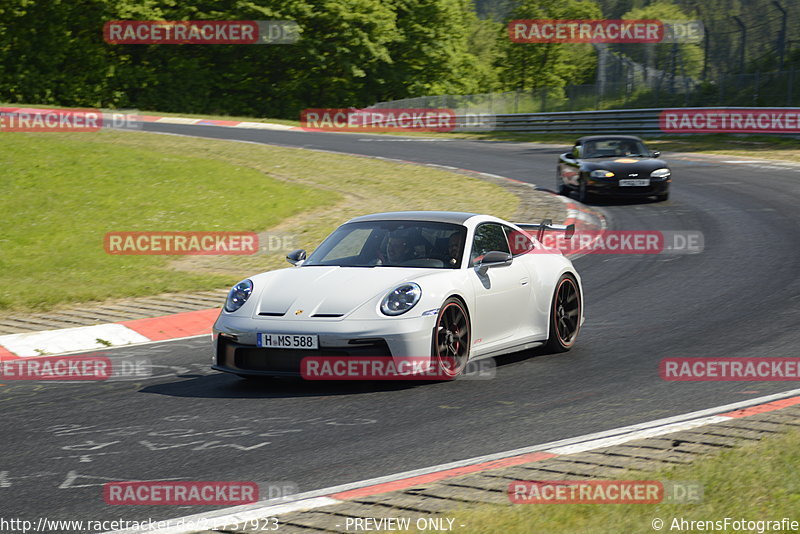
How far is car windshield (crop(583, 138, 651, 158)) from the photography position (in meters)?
22.1

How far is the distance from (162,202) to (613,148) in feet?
31.7

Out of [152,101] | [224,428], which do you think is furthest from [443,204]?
[152,101]

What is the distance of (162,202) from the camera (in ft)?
59.3

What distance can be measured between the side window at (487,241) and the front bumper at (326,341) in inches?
45.9

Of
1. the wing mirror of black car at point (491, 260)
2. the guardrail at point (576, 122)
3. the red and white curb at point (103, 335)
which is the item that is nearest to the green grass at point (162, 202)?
the red and white curb at point (103, 335)

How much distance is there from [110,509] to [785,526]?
3.05 meters

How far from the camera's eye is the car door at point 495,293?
834 centimetres

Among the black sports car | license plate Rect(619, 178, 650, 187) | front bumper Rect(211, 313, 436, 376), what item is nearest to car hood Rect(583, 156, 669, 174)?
the black sports car

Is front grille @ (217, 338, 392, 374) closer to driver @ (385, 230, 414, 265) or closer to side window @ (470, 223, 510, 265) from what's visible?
driver @ (385, 230, 414, 265)

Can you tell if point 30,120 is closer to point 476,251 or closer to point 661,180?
point 661,180

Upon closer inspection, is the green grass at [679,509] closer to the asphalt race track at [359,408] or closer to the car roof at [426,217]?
the asphalt race track at [359,408]

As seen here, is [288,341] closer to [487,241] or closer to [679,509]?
[487,241]

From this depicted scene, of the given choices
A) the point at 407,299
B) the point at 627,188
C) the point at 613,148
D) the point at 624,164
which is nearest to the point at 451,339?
the point at 407,299

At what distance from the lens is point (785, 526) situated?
14.4 feet
